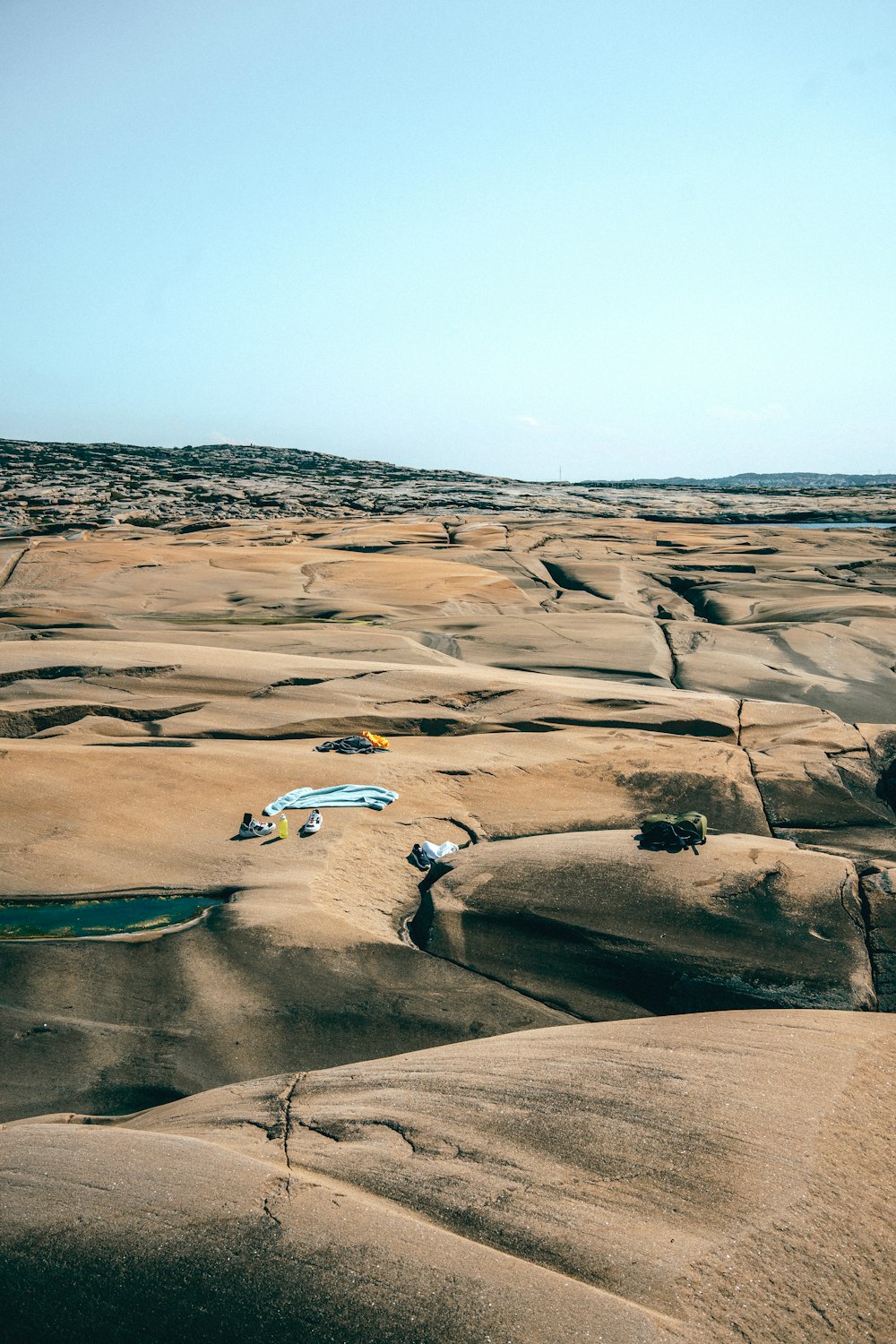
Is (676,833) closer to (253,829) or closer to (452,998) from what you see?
(452,998)

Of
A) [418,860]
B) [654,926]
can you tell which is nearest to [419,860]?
[418,860]

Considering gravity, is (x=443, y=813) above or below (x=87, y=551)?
below

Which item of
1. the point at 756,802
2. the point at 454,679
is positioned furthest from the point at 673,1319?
the point at 454,679

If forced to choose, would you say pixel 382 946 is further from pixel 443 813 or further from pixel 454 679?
pixel 454 679

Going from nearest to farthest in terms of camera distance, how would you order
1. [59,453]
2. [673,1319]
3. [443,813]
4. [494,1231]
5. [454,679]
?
[673,1319] < [494,1231] < [443,813] < [454,679] < [59,453]

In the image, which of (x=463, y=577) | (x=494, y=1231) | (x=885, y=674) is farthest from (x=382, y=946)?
(x=463, y=577)

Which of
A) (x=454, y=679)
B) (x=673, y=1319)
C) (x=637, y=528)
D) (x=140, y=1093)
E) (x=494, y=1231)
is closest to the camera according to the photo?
(x=673, y=1319)

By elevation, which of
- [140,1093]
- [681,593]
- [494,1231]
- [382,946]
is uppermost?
[681,593]

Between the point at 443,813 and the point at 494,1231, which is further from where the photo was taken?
the point at 443,813
